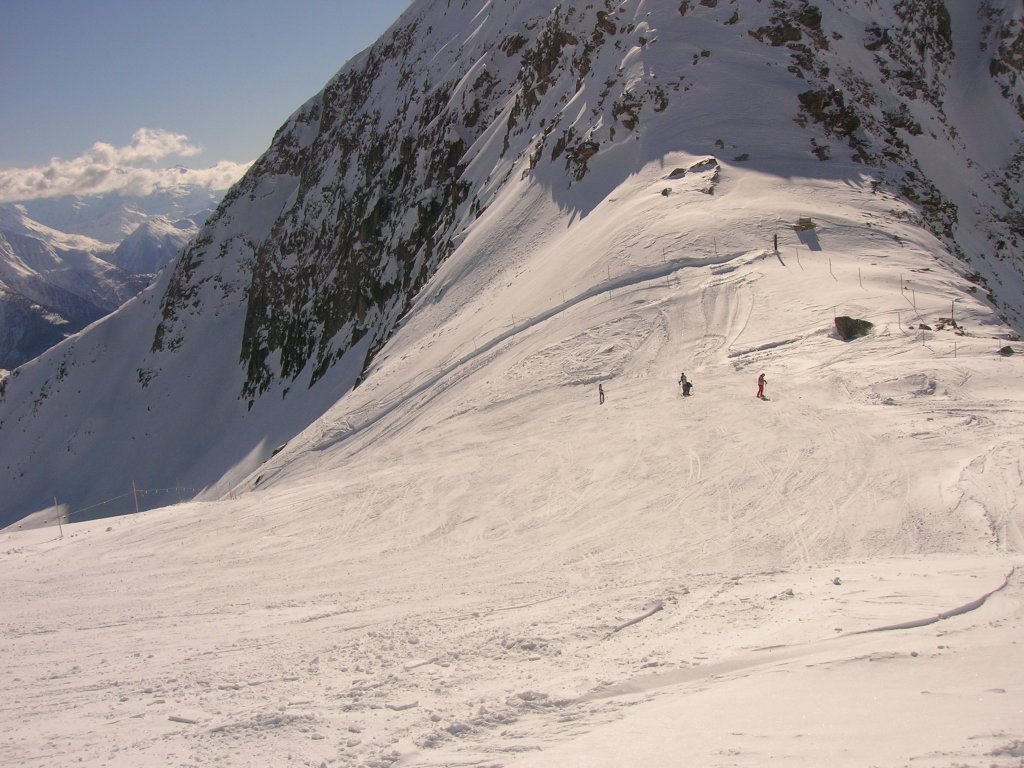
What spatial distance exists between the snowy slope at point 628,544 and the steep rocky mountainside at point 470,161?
2.58 metres

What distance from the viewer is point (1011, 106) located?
39.7m

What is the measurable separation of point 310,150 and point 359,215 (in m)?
22.4

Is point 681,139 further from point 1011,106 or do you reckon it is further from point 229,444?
point 229,444

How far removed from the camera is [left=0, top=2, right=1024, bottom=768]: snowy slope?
588cm

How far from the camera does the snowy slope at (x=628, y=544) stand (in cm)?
588

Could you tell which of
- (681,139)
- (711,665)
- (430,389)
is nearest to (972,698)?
(711,665)

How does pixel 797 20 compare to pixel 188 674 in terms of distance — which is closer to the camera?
pixel 188 674

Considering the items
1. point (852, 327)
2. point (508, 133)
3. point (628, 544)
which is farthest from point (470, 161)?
point (628, 544)

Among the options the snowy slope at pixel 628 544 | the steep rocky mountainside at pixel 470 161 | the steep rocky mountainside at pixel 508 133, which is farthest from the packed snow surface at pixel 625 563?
the steep rocky mountainside at pixel 508 133

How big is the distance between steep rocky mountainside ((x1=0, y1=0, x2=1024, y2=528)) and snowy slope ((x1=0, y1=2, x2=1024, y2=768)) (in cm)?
258

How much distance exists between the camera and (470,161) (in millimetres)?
45281

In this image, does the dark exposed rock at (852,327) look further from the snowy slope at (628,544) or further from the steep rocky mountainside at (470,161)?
the steep rocky mountainside at (470,161)

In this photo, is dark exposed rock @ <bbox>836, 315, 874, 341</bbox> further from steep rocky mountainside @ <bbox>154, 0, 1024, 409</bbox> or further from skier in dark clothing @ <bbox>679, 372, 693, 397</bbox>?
steep rocky mountainside @ <bbox>154, 0, 1024, 409</bbox>

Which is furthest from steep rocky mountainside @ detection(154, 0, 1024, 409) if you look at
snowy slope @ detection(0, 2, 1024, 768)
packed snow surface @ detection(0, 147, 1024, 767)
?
packed snow surface @ detection(0, 147, 1024, 767)
